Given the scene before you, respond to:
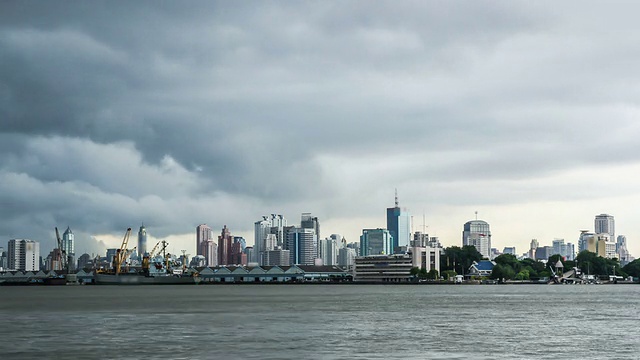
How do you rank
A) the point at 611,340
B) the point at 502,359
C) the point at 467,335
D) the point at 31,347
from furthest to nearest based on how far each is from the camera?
the point at 467,335 → the point at 611,340 → the point at 31,347 → the point at 502,359

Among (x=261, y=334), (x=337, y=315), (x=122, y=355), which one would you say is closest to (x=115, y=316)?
(x=337, y=315)

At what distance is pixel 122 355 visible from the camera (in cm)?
5975

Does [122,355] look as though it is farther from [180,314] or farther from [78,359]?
[180,314]

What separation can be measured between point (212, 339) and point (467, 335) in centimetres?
2282

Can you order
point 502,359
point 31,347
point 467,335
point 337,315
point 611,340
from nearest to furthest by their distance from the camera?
point 502,359 → point 31,347 → point 611,340 → point 467,335 → point 337,315

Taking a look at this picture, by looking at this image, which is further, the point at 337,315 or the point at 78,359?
the point at 337,315

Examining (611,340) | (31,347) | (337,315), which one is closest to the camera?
(31,347)

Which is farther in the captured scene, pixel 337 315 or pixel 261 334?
pixel 337 315

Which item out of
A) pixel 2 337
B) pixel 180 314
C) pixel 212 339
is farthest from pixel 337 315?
pixel 2 337

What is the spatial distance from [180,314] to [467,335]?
49159 millimetres

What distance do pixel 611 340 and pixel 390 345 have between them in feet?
63.3

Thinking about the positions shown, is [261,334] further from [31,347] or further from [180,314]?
[180,314]

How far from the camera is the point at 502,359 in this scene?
56688 millimetres

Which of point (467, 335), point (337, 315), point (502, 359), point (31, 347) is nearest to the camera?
point (502, 359)
